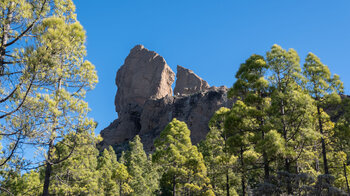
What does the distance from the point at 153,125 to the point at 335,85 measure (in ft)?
197

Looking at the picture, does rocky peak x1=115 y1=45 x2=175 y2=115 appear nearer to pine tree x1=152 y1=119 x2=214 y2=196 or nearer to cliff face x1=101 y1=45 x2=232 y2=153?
cliff face x1=101 y1=45 x2=232 y2=153

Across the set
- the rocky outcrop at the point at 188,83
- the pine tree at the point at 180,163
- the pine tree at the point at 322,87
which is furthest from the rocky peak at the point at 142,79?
the pine tree at the point at 322,87

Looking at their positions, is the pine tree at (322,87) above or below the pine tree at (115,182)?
above

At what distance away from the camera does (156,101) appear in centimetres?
7556

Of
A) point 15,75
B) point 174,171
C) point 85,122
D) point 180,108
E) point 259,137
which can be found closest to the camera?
point 15,75

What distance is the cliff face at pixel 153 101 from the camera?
210 feet

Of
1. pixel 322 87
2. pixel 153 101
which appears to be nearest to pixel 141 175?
pixel 322 87

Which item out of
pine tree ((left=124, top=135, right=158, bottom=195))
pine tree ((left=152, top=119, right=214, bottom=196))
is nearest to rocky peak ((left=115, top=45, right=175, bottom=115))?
pine tree ((left=124, top=135, right=158, bottom=195))

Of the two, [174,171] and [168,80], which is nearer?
[174,171]

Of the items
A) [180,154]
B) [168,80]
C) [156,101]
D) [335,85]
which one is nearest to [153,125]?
[156,101]

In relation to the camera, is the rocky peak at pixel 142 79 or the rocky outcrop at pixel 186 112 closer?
the rocky outcrop at pixel 186 112

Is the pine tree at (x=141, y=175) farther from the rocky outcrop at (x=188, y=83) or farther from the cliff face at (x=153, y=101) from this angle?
the rocky outcrop at (x=188, y=83)

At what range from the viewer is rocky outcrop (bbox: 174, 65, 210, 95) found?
3627 inches

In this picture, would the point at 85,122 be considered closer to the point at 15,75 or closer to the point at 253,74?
the point at 15,75
